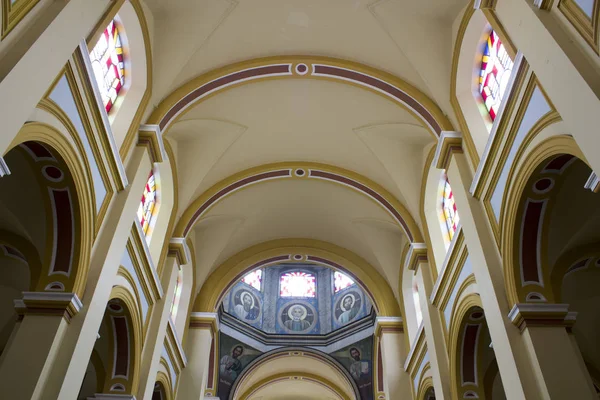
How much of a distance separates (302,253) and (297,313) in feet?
27.9

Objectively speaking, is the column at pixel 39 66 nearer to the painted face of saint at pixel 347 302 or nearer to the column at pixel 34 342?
the column at pixel 34 342

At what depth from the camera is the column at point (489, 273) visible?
22.9ft

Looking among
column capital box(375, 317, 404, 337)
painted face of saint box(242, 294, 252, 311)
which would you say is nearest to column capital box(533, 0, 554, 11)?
column capital box(375, 317, 404, 337)

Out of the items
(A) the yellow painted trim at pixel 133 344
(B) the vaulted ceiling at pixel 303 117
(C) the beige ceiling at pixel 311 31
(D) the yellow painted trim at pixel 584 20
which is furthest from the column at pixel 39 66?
(D) the yellow painted trim at pixel 584 20

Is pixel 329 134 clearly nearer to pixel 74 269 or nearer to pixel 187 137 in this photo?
pixel 187 137

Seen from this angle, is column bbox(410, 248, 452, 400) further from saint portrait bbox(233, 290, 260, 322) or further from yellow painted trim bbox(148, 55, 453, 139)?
saint portrait bbox(233, 290, 260, 322)

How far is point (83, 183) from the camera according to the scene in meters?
7.71

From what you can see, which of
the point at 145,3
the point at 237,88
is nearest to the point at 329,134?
the point at 237,88

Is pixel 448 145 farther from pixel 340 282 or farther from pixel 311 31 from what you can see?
pixel 340 282

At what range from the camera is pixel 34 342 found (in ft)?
22.3

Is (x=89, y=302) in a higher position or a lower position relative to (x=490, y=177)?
lower

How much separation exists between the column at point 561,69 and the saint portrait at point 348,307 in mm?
18892

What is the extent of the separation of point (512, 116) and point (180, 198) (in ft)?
27.3

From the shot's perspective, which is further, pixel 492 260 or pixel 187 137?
pixel 187 137
